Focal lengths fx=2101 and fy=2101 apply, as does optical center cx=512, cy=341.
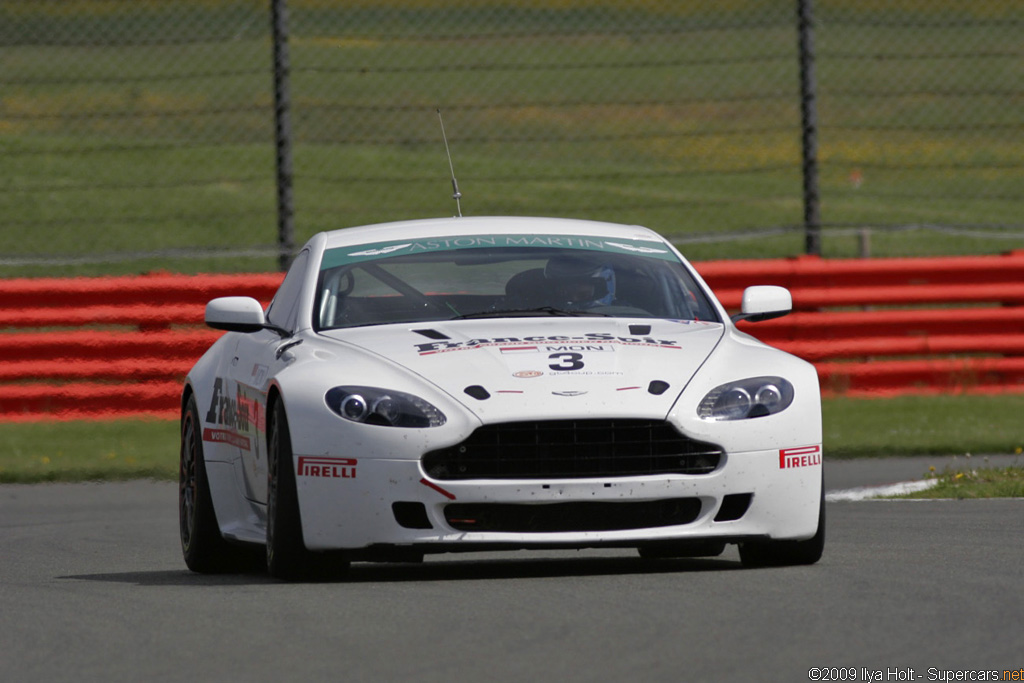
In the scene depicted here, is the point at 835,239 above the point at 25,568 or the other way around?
the other way around

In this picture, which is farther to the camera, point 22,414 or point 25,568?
point 22,414

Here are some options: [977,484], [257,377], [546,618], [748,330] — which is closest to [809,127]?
[748,330]

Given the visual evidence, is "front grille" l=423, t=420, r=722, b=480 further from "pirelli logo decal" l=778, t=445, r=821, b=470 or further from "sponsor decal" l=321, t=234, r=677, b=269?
"sponsor decal" l=321, t=234, r=677, b=269

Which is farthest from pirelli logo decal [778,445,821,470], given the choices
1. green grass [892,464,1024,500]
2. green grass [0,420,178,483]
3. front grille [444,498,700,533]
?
green grass [0,420,178,483]

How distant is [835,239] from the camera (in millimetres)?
36688

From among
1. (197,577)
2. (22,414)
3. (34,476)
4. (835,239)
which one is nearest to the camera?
(197,577)

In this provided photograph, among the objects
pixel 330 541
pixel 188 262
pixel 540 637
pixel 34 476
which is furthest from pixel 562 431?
pixel 188 262

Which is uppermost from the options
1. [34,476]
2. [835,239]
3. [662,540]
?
[662,540]

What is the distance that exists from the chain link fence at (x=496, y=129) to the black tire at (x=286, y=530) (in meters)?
9.43

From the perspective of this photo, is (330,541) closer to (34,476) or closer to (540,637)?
(540,637)

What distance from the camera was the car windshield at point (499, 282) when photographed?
789cm

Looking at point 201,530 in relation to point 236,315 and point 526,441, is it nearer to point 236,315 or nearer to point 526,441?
point 236,315

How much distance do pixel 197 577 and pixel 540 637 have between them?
2666 mm

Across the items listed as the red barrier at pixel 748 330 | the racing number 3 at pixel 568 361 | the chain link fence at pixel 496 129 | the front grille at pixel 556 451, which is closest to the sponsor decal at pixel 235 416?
the front grille at pixel 556 451
